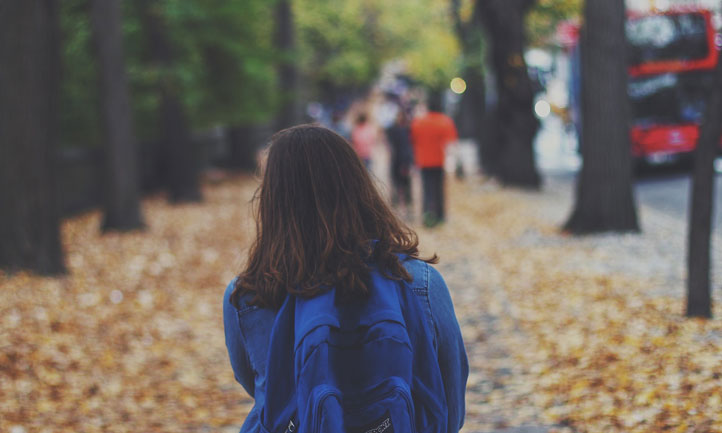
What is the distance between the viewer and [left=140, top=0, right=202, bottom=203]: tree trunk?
18359mm

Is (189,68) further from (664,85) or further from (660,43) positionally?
(664,85)

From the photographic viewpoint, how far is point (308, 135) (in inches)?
89.7

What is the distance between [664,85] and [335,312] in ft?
66.7

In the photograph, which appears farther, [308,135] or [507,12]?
[507,12]

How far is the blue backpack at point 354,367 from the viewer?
2.01m

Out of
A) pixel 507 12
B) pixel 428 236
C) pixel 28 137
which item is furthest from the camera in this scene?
pixel 507 12

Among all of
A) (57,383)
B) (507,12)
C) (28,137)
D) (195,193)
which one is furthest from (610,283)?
(195,193)

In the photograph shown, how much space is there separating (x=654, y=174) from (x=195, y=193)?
37.6 ft

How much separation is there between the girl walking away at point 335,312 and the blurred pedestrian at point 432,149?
1209 centimetres

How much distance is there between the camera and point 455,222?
15.9m

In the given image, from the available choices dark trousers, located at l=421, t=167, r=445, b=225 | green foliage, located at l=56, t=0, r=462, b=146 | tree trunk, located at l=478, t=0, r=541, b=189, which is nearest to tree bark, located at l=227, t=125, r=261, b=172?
green foliage, located at l=56, t=0, r=462, b=146

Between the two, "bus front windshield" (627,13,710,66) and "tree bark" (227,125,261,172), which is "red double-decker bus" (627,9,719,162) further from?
"tree bark" (227,125,261,172)

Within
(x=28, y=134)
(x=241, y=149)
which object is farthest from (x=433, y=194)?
(x=241, y=149)

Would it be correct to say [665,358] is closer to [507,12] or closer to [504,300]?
[504,300]
